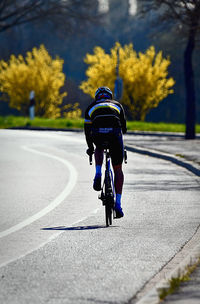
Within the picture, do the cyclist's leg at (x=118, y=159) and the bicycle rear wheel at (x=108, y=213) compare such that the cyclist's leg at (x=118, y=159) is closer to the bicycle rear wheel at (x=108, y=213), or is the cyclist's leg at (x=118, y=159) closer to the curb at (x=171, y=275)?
the bicycle rear wheel at (x=108, y=213)

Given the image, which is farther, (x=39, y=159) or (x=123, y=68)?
(x=123, y=68)

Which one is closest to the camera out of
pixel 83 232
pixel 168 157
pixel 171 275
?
pixel 171 275

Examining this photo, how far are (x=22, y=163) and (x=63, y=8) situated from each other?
25.7 m

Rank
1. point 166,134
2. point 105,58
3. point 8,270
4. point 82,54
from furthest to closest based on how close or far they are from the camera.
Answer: point 82,54, point 105,58, point 166,134, point 8,270

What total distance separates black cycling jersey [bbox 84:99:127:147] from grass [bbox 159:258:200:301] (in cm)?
309

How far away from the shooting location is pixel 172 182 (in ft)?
50.2

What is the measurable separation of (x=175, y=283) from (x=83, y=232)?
10.4 ft

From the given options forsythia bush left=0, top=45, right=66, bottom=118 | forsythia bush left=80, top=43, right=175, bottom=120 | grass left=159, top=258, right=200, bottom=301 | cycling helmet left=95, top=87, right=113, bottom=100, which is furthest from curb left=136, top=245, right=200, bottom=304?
forsythia bush left=0, top=45, right=66, bottom=118

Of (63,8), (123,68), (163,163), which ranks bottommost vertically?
(163,163)

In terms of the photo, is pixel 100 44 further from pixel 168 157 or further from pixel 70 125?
pixel 168 157

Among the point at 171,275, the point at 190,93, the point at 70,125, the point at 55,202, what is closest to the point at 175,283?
the point at 171,275

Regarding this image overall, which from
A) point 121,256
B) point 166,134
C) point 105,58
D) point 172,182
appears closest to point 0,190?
point 172,182

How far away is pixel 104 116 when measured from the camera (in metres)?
9.75

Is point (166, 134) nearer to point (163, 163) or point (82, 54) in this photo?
point (163, 163)
